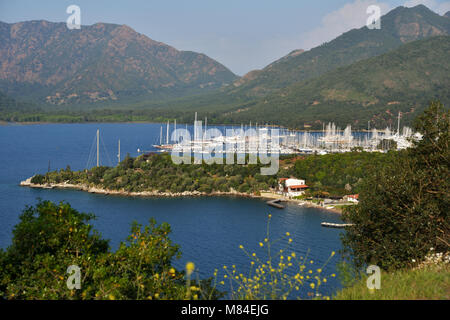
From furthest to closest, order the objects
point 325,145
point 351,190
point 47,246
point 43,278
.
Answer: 1. point 325,145
2. point 351,190
3. point 47,246
4. point 43,278

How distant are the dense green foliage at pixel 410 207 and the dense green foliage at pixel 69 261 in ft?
19.4

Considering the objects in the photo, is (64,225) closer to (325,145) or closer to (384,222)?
Answer: (384,222)

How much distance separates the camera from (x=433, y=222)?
11.4 m

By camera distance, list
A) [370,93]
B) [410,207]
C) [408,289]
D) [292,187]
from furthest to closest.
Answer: [370,93] → [292,187] → [410,207] → [408,289]

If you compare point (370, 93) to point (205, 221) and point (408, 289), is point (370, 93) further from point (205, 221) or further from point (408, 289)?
point (408, 289)

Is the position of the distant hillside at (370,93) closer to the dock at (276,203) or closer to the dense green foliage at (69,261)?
the dock at (276,203)

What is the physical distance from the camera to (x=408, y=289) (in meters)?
6.94

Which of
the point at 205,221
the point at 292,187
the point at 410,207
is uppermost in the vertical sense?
the point at 410,207

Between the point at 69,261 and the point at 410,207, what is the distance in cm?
916

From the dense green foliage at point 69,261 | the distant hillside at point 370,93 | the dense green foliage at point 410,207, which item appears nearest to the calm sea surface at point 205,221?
the dense green foliage at point 410,207

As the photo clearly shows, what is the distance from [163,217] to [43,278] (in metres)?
28.9

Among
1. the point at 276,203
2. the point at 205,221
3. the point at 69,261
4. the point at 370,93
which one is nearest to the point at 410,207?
the point at 69,261
